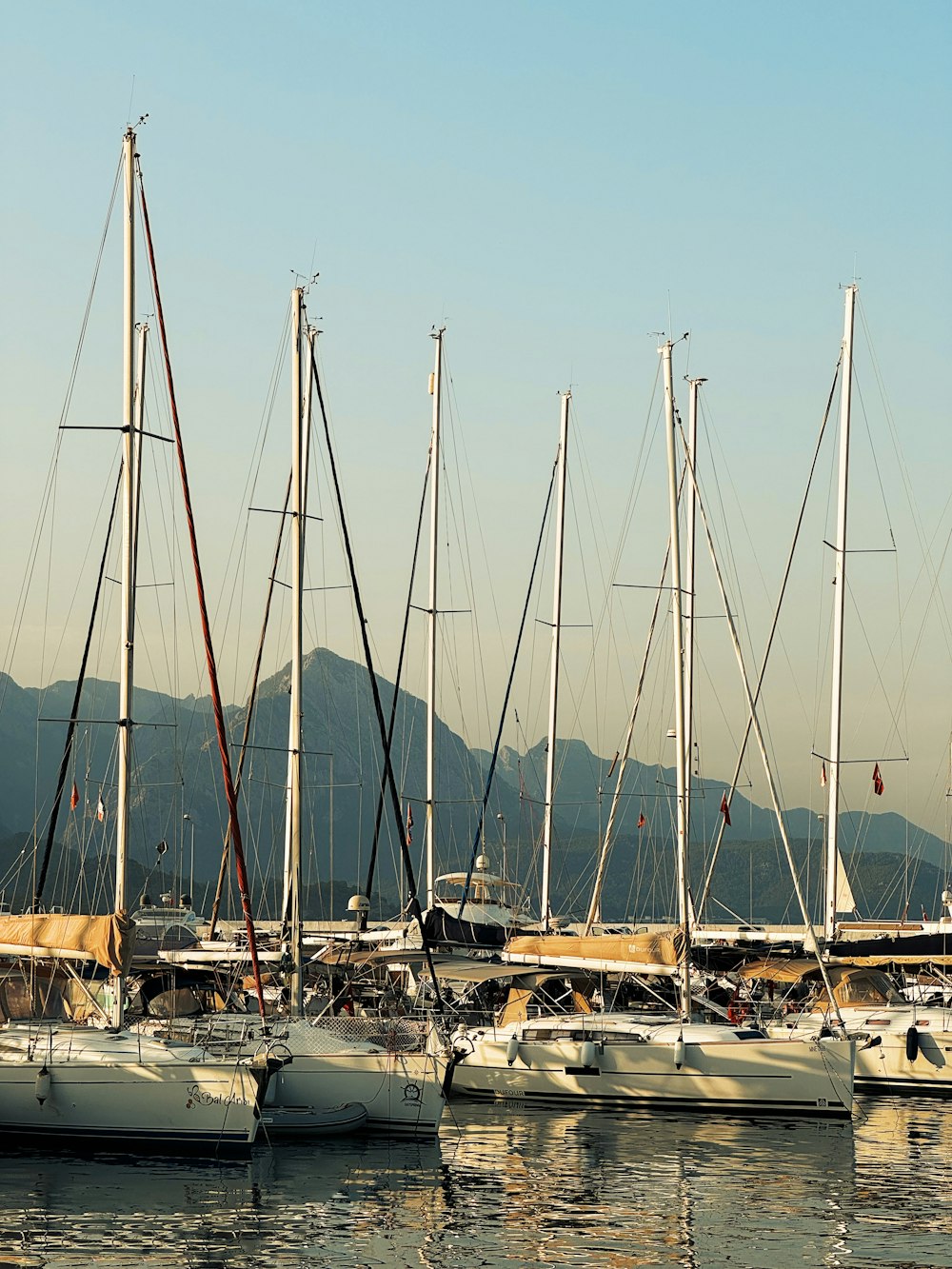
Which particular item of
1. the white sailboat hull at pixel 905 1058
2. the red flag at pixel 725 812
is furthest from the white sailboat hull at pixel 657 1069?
the red flag at pixel 725 812

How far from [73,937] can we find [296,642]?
8.46 m

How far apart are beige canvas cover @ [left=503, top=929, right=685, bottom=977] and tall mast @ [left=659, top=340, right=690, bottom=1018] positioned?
1.77 ft

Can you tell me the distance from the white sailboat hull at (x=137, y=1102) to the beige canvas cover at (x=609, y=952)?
12.8 m

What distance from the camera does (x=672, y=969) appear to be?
126 feet

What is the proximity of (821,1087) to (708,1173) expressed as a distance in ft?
22.5

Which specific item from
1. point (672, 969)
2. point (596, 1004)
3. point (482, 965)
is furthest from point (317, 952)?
point (672, 969)

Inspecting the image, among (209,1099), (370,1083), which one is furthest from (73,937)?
(370,1083)

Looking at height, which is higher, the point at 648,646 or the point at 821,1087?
the point at 648,646

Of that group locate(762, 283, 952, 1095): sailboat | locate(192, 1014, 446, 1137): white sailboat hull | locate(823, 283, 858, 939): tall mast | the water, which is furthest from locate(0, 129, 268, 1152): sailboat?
locate(823, 283, 858, 939): tall mast

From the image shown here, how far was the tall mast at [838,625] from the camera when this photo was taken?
165ft

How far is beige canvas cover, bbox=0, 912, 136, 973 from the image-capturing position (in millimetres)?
32031

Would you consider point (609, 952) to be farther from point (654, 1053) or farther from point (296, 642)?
point (296, 642)

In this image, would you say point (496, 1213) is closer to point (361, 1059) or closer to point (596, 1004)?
point (361, 1059)

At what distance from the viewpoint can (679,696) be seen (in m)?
40.4
